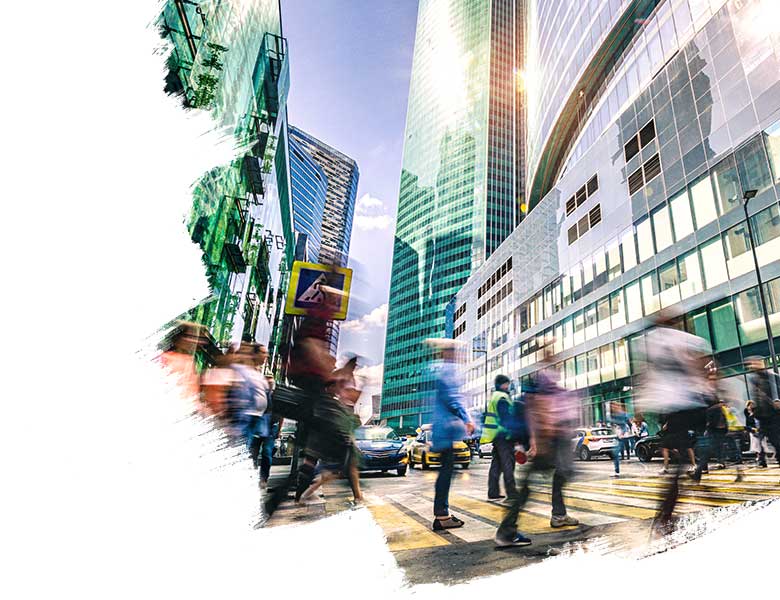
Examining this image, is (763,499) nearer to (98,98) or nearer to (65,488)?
(65,488)

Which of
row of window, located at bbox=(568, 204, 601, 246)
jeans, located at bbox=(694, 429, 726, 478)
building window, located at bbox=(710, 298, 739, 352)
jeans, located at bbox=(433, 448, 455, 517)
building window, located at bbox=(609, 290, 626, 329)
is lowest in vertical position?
jeans, located at bbox=(433, 448, 455, 517)

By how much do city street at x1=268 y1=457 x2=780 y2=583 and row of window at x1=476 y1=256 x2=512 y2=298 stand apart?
126 feet

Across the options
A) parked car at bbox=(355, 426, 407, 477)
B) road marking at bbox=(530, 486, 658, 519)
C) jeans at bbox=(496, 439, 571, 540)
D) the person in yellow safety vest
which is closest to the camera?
jeans at bbox=(496, 439, 571, 540)

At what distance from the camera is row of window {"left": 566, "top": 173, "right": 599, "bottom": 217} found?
26.0 m

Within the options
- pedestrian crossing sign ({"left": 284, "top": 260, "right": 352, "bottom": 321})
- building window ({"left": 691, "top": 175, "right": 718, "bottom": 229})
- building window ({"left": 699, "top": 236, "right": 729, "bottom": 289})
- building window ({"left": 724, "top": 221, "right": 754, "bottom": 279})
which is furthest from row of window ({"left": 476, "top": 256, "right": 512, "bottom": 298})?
pedestrian crossing sign ({"left": 284, "top": 260, "right": 352, "bottom": 321})

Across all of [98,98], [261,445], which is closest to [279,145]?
[261,445]

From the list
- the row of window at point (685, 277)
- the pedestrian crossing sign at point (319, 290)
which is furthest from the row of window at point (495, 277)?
the pedestrian crossing sign at point (319, 290)

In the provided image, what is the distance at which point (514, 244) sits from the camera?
4031 cm

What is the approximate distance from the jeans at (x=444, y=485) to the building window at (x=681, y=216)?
19.7 metres

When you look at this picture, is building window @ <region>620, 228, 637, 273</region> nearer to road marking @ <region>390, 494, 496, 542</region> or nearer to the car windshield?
the car windshield

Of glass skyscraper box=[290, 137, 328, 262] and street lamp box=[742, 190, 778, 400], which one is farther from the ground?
glass skyscraper box=[290, 137, 328, 262]

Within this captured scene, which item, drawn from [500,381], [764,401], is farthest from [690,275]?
[500,381]

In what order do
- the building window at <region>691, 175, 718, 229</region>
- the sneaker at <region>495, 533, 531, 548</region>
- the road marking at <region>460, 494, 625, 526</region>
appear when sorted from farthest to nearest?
the building window at <region>691, 175, 718, 229</region> < the road marking at <region>460, 494, 625, 526</region> < the sneaker at <region>495, 533, 531, 548</region>

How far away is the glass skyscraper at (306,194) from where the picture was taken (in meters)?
58.0
